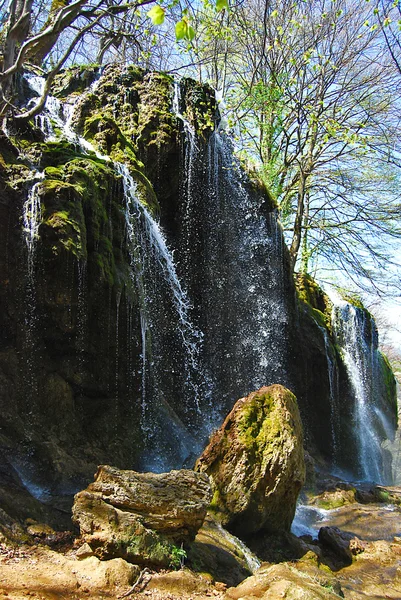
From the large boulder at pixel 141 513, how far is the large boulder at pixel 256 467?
1.14 metres

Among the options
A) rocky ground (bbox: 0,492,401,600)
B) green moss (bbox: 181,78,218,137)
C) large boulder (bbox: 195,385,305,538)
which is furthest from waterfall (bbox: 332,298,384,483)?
rocky ground (bbox: 0,492,401,600)

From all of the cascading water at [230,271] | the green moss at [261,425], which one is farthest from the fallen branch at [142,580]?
the cascading water at [230,271]

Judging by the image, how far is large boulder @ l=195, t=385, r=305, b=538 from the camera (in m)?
5.37

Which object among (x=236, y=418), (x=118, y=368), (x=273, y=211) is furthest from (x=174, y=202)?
(x=236, y=418)

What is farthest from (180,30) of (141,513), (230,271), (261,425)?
(230,271)

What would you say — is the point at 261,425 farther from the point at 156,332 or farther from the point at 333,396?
the point at 333,396

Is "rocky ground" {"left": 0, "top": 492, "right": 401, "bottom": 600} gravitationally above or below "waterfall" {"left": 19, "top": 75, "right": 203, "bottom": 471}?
below

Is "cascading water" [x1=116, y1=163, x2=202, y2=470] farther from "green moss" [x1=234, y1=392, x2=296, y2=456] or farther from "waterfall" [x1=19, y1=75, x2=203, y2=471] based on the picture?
"green moss" [x1=234, y1=392, x2=296, y2=456]

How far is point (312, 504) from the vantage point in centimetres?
875

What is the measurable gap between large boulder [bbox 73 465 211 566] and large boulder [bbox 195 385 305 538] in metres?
1.14

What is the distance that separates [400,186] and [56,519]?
1711 cm

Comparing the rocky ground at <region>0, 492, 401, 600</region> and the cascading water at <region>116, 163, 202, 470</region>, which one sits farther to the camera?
the cascading water at <region>116, 163, 202, 470</region>

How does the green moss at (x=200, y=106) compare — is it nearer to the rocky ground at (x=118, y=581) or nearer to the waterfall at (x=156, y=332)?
the waterfall at (x=156, y=332)

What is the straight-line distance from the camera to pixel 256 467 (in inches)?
217
